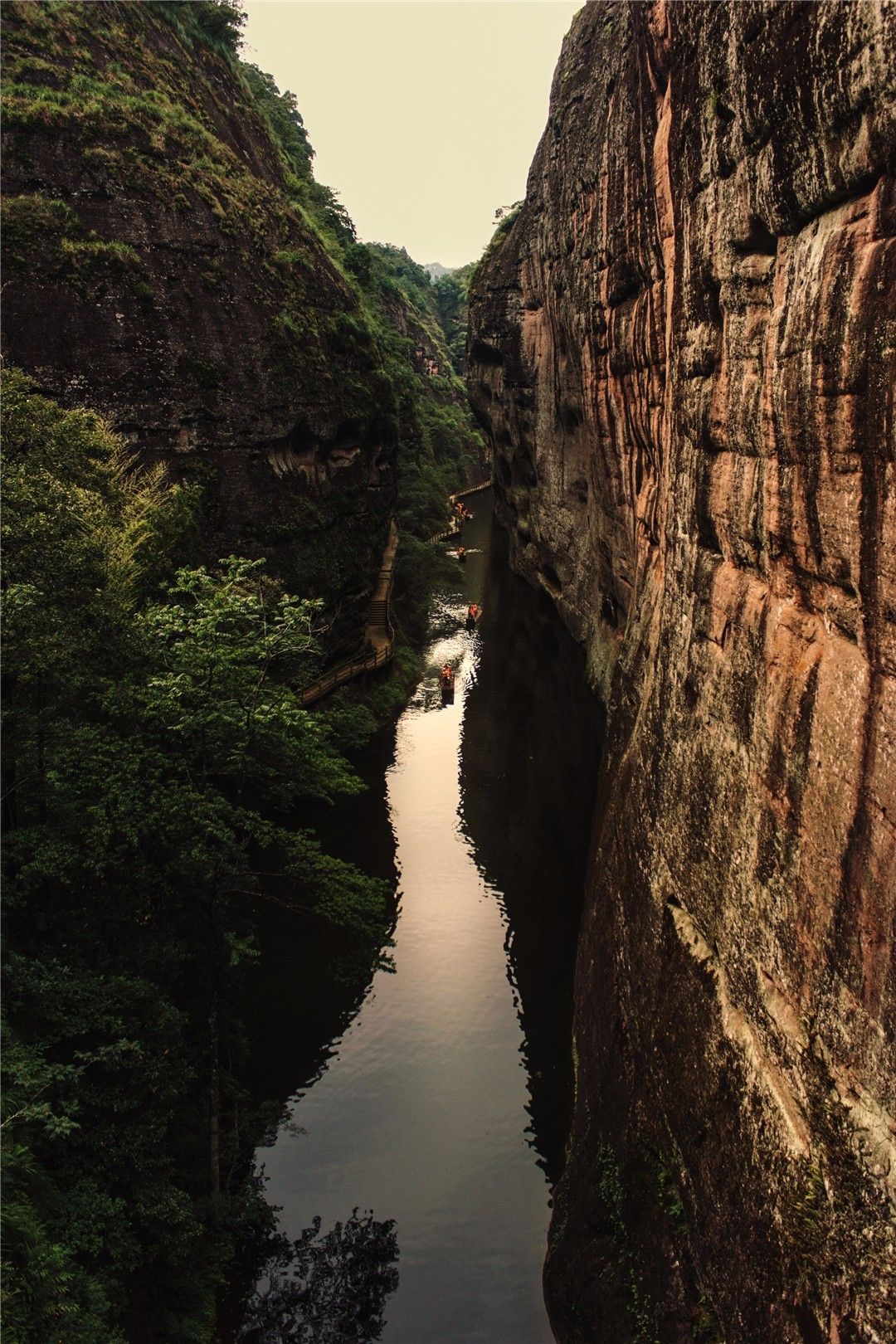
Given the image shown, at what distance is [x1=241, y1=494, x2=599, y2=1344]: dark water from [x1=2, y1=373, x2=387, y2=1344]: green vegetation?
6.18 feet

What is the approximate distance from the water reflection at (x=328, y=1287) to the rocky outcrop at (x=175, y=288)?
1377cm

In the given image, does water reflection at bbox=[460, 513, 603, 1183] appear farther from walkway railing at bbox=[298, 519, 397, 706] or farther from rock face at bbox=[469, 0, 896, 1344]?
walkway railing at bbox=[298, 519, 397, 706]

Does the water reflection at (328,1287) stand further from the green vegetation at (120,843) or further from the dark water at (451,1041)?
the green vegetation at (120,843)

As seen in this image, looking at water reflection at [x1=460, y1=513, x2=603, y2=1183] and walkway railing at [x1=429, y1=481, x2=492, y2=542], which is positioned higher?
walkway railing at [x1=429, y1=481, x2=492, y2=542]

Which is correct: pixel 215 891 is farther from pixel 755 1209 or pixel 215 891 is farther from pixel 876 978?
pixel 876 978

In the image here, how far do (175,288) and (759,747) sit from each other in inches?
707

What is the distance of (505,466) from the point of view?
4631 cm

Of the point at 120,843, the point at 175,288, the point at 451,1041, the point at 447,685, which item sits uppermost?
the point at 175,288

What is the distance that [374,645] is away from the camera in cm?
2877

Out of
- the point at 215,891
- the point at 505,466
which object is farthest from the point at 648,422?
the point at 505,466

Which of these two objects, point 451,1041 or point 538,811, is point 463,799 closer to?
point 538,811

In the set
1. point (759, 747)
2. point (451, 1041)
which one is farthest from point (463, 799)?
point (759, 747)

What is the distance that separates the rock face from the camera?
5.62 m

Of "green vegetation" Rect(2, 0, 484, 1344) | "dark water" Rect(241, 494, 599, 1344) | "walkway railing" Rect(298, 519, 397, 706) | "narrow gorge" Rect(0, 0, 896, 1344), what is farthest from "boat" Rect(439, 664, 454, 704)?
"green vegetation" Rect(2, 0, 484, 1344)
